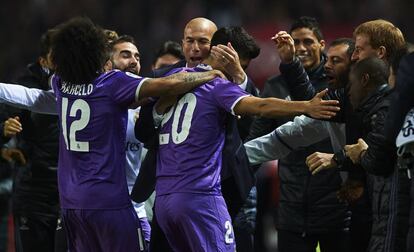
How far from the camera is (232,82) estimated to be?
21.2ft

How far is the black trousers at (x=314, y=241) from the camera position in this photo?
784 centimetres

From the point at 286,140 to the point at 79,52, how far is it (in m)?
1.86

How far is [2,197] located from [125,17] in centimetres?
824

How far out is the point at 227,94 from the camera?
20.3 feet

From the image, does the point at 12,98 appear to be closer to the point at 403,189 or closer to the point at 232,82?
the point at 232,82

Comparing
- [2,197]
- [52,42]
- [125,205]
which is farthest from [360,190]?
[2,197]

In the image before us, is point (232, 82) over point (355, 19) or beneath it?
beneath

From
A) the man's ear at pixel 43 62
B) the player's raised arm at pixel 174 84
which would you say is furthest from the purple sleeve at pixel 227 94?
the man's ear at pixel 43 62

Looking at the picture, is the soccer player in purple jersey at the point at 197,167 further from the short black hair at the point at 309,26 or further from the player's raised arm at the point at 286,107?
the short black hair at the point at 309,26

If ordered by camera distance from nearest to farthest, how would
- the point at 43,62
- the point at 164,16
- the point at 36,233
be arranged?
the point at 36,233
the point at 43,62
the point at 164,16

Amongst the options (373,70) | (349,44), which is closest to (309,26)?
(349,44)

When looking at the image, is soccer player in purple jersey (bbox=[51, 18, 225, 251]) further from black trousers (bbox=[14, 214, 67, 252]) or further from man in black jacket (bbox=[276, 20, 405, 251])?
black trousers (bbox=[14, 214, 67, 252])

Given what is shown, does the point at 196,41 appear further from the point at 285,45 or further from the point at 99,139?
the point at 99,139

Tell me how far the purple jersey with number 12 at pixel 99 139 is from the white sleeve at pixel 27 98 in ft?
2.38
